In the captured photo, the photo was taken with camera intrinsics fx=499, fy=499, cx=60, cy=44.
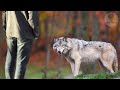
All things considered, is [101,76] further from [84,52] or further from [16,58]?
[16,58]

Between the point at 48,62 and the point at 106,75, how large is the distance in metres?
0.92

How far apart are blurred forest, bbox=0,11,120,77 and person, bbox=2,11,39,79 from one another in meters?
0.12

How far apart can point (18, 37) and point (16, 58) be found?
10.4 inches

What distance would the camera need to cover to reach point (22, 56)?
6047mm

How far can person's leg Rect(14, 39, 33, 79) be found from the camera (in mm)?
6023

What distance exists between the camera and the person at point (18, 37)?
5965 millimetres

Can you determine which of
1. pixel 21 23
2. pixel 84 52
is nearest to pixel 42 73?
pixel 84 52

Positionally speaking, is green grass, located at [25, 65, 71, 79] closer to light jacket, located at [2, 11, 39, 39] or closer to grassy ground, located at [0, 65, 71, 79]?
grassy ground, located at [0, 65, 71, 79]

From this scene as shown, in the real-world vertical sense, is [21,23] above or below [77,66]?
above

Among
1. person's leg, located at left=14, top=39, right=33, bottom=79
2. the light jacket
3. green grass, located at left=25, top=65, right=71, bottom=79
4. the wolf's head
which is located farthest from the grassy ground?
the light jacket
